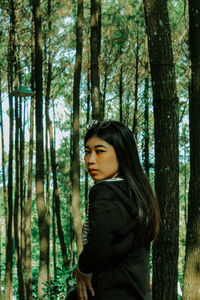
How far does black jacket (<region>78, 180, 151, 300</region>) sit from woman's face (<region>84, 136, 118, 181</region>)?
98mm

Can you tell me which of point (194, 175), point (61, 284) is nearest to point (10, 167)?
point (61, 284)

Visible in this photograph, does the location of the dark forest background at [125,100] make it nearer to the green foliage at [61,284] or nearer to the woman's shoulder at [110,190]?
the green foliage at [61,284]

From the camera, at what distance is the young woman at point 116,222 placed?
1219mm

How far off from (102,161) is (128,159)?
97 mm

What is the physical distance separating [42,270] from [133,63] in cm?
652

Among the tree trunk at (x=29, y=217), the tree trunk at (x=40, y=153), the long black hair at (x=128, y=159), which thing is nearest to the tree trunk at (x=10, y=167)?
the tree trunk at (x=29, y=217)

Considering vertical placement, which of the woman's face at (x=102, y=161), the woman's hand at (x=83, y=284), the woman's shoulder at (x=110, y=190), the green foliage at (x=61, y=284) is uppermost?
the woman's face at (x=102, y=161)

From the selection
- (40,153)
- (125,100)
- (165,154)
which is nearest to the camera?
(165,154)

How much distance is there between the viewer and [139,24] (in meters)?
10.1

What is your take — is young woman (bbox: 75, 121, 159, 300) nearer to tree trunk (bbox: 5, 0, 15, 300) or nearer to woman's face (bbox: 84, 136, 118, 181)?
woman's face (bbox: 84, 136, 118, 181)

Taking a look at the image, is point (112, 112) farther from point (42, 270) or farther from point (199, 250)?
point (199, 250)

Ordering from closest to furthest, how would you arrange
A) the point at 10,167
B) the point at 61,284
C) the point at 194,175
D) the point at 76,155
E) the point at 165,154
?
the point at 165,154
the point at 194,175
the point at 61,284
the point at 76,155
the point at 10,167

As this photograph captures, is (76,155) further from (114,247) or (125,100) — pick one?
(125,100)

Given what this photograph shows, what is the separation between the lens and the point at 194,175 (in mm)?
3838
